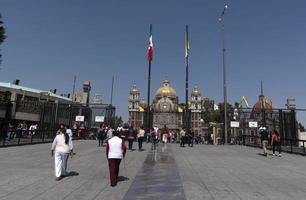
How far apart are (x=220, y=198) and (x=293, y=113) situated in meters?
21.4

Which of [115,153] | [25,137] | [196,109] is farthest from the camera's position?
[196,109]

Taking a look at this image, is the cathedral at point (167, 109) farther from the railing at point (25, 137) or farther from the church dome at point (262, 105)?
the railing at point (25, 137)

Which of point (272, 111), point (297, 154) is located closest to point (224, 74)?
point (272, 111)

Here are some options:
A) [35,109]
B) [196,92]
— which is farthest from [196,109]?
[35,109]

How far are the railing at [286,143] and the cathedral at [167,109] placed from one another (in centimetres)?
7459

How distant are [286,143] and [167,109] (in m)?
90.1

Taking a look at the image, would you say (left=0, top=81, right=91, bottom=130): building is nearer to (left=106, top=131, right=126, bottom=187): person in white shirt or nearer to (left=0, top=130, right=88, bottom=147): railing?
(left=0, top=130, right=88, bottom=147): railing

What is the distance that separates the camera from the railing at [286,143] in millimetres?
21362

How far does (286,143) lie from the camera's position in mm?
25375

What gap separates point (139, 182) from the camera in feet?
31.6

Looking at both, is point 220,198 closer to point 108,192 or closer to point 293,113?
point 108,192

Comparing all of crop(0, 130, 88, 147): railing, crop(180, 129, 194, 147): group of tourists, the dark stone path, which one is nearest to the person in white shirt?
the dark stone path

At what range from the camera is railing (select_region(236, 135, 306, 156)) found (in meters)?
21.4

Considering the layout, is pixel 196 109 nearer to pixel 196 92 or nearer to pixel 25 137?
pixel 196 92
